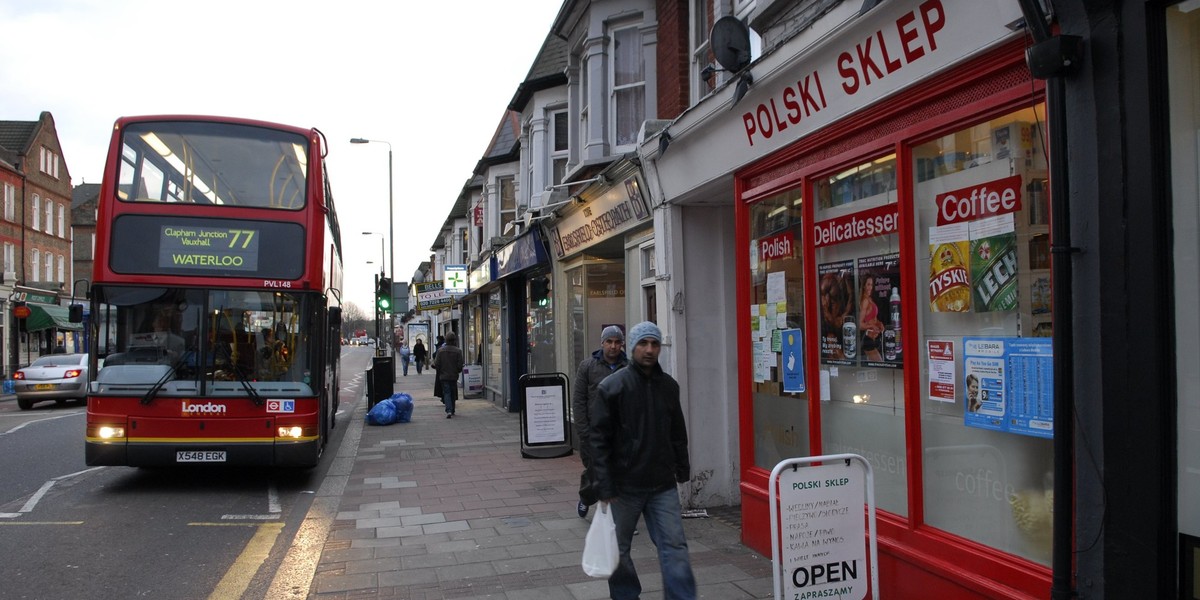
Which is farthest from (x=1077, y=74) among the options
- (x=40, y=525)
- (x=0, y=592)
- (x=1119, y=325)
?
(x=40, y=525)

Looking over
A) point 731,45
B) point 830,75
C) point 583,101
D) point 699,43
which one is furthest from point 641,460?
point 583,101

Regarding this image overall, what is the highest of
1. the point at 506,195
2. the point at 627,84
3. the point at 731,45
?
the point at 506,195

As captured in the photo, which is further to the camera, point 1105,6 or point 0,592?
point 0,592

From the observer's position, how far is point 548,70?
698 inches

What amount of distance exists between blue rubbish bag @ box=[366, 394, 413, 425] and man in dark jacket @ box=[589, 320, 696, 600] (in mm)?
13039

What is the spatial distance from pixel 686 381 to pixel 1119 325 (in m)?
4.91

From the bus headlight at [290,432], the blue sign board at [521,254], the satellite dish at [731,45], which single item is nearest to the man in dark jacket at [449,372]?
the blue sign board at [521,254]

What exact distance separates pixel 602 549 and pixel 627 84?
8298 millimetres

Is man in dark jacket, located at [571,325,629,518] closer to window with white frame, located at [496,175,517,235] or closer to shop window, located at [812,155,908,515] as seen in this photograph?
shop window, located at [812,155,908,515]

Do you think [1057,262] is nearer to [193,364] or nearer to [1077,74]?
[1077,74]

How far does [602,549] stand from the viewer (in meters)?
4.54

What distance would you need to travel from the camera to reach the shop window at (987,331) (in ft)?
13.7

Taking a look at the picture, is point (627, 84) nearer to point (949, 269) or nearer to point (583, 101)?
point (583, 101)

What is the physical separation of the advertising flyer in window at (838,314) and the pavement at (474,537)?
5.22ft
